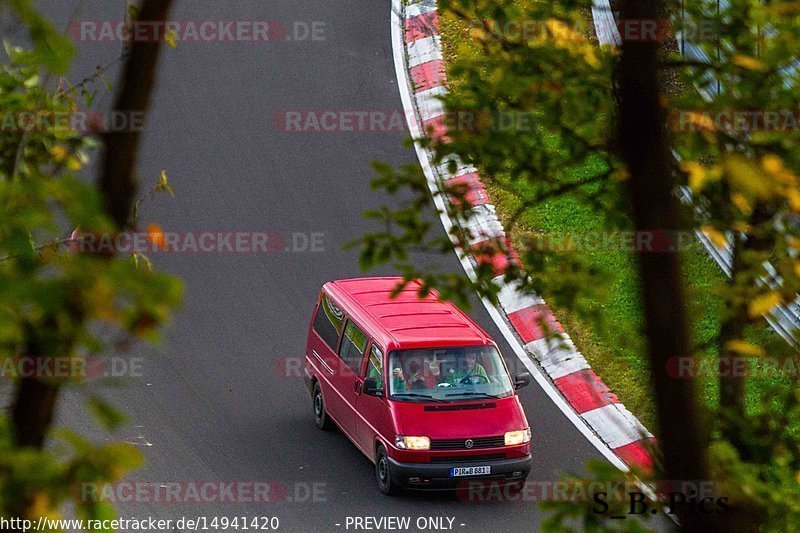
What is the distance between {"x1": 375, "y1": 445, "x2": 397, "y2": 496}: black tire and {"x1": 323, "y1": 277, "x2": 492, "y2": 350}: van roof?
1177mm

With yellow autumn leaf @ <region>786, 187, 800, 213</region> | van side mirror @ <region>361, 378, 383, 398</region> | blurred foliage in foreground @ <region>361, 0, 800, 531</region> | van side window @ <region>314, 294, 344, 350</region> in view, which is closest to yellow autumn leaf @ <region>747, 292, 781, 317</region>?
blurred foliage in foreground @ <region>361, 0, 800, 531</region>

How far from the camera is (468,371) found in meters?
12.0

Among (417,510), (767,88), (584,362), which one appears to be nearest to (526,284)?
(767,88)

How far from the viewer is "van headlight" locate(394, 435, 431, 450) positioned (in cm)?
1155

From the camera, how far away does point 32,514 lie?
108 inches

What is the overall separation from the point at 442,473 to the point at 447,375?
42.5 inches

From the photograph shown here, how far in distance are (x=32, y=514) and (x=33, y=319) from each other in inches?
20.8

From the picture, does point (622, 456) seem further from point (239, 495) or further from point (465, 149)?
point (465, 149)

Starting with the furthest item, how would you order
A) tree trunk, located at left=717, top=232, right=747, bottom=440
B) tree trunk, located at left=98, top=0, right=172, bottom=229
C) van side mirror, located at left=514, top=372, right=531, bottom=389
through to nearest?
1. van side mirror, located at left=514, top=372, right=531, bottom=389
2. tree trunk, located at left=717, top=232, right=747, bottom=440
3. tree trunk, located at left=98, top=0, right=172, bottom=229

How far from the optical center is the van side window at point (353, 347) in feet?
41.2

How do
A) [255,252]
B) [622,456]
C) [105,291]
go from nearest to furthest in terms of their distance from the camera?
[105,291] → [622,456] → [255,252]

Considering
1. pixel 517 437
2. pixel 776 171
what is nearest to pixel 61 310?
pixel 776 171
